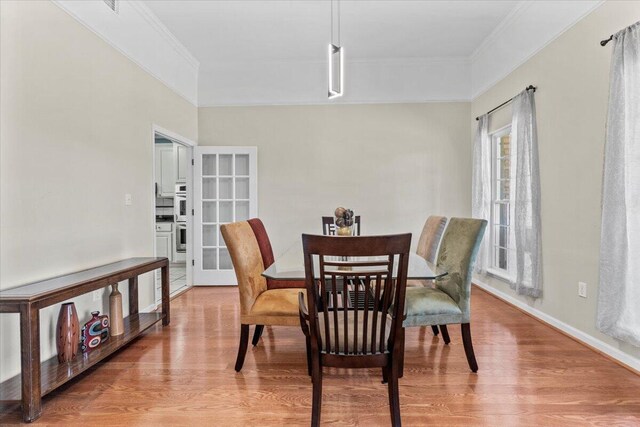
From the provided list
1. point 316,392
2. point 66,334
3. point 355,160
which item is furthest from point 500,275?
point 66,334

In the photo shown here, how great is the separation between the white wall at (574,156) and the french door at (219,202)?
3452 millimetres

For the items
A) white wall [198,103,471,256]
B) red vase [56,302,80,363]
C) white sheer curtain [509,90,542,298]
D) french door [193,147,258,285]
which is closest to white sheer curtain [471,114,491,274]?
white wall [198,103,471,256]

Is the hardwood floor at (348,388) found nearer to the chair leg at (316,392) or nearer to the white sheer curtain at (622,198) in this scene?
the chair leg at (316,392)

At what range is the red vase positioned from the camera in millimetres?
2234

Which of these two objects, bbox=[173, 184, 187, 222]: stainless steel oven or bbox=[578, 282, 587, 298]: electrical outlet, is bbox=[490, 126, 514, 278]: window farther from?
bbox=[173, 184, 187, 222]: stainless steel oven

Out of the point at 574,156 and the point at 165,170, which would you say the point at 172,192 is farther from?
the point at 574,156

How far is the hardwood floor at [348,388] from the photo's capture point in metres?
1.85

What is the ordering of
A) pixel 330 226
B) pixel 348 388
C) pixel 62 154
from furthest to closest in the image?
pixel 330 226, pixel 62 154, pixel 348 388

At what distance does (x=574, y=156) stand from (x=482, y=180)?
4.90ft

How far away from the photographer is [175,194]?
6414 mm

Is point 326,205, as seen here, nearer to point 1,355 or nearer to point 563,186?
point 563,186

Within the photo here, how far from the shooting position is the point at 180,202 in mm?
6492

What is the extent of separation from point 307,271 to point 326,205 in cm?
352

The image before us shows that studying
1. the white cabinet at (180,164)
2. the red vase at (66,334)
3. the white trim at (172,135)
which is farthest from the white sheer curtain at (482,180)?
the white cabinet at (180,164)
